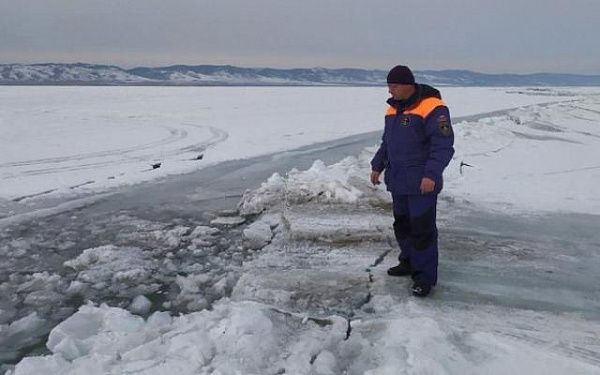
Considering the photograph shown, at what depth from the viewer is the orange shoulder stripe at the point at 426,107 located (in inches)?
137

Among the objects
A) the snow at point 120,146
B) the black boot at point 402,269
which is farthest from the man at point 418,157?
the snow at point 120,146

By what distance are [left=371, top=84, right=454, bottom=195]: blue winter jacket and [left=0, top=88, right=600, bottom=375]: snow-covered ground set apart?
0.81m

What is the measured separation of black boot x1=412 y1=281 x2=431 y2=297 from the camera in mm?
3641

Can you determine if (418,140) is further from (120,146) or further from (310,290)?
(120,146)

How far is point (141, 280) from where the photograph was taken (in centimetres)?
414

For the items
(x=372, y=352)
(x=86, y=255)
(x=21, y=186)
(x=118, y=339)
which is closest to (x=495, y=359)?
(x=372, y=352)

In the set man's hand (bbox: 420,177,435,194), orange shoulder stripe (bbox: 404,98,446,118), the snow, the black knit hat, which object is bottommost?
the snow

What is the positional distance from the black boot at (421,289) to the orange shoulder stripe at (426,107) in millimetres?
1141

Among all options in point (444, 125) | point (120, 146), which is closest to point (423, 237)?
point (444, 125)

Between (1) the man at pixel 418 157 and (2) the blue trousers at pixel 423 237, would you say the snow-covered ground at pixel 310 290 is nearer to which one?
(2) the blue trousers at pixel 423 237

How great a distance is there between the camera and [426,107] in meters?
3.50

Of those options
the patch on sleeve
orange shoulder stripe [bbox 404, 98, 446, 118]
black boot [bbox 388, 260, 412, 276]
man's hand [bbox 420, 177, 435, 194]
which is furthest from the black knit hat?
black boot [bbox 388, 260, 412, 276]

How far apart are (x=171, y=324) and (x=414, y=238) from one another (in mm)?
1705

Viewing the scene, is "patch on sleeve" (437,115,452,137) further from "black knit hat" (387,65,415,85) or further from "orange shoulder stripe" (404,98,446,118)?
"black knit hat" (387,65,415,85)
